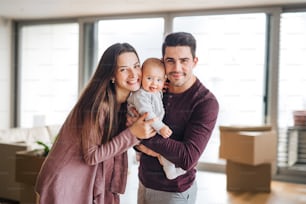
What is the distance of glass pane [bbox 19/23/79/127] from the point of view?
0.75 meters

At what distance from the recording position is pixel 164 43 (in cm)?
57

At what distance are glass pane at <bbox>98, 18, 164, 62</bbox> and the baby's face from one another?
0.05 metres

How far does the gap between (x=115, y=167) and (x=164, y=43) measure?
23 cm

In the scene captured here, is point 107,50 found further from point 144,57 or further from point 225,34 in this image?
point 225,34

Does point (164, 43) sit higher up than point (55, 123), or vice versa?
point (164, 43)

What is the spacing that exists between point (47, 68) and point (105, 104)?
0.30 meters

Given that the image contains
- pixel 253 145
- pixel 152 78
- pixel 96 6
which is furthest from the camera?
pixel 253 145

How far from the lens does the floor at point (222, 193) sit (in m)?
0.66

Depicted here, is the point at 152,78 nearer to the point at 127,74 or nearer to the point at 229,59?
the point at 127,74

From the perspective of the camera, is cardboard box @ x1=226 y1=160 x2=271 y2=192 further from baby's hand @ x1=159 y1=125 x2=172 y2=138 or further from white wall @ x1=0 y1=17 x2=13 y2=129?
white wall @ x1=0 y1=17 x2=13 y2=129

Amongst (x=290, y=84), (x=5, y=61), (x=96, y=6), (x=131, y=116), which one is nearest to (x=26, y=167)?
(x=5, y=61)

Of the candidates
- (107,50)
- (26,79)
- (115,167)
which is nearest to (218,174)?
(115,167)

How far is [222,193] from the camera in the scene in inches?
34.6

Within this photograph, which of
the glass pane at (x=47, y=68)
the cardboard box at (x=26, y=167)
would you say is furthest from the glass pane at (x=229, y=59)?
the cardboard box at (x=26, y=167)
